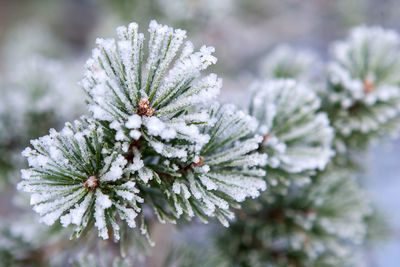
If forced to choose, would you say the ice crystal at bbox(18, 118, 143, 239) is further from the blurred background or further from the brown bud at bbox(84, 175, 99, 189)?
the blurred background

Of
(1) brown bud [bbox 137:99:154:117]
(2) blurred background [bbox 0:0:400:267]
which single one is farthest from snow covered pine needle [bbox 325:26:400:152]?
(1) brown bud [bbox 137:99:154:117]

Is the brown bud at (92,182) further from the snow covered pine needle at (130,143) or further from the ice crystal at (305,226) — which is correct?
the ice crystal at (305,226)

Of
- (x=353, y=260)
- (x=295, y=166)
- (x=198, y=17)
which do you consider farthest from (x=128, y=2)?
(x=353, y=260)

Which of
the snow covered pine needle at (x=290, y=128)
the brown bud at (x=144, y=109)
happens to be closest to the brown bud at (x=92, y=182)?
the brown bud at (x=144, y=109)

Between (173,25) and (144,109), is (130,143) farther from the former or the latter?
(173,25)

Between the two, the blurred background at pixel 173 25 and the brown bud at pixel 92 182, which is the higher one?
the blurred background at pixel 173 25

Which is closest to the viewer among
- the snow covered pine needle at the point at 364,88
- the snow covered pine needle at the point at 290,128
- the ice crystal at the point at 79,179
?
the ice crystal at the point at 79,179

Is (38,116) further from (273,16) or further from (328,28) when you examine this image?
(328,28)
